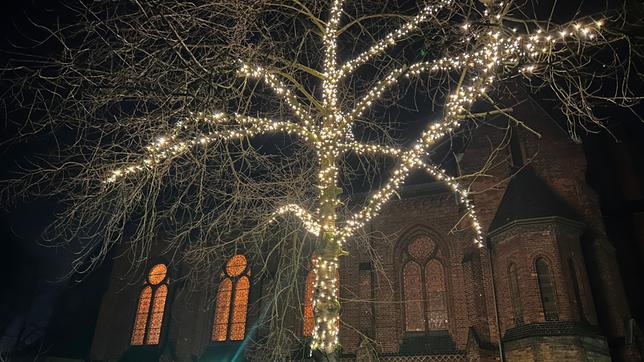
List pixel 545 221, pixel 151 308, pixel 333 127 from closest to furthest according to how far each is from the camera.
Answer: pixel 333 127
pixel 545 221
pixel 151 308

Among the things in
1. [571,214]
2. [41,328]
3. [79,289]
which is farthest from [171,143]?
[41,328]

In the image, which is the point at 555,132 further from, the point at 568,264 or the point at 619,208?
the point at 568,264

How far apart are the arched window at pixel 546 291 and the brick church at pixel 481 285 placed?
0.09ft

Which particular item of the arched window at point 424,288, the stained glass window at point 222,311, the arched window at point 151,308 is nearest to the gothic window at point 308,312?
the arched window at point 424,288

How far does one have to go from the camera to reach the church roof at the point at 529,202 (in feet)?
45.1

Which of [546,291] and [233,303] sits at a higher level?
[233,303]

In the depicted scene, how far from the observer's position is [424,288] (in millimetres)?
16578

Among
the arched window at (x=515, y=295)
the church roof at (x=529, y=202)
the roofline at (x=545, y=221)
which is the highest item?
Answer: the church roof at (x=529, y=202)

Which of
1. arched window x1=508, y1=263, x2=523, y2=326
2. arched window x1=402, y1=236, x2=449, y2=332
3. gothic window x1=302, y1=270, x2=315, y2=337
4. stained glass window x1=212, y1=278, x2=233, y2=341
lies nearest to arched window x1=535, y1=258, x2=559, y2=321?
arched window x1=508, y1=263, x2=523, y2=326

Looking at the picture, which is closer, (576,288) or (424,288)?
(576,288)

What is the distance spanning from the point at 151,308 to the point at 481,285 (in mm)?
15003

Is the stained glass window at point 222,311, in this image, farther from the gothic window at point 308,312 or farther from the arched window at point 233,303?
the gothic window at point 308,312

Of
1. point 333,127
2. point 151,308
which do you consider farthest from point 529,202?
point 151,308

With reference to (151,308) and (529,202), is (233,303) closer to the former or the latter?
(151,308)
